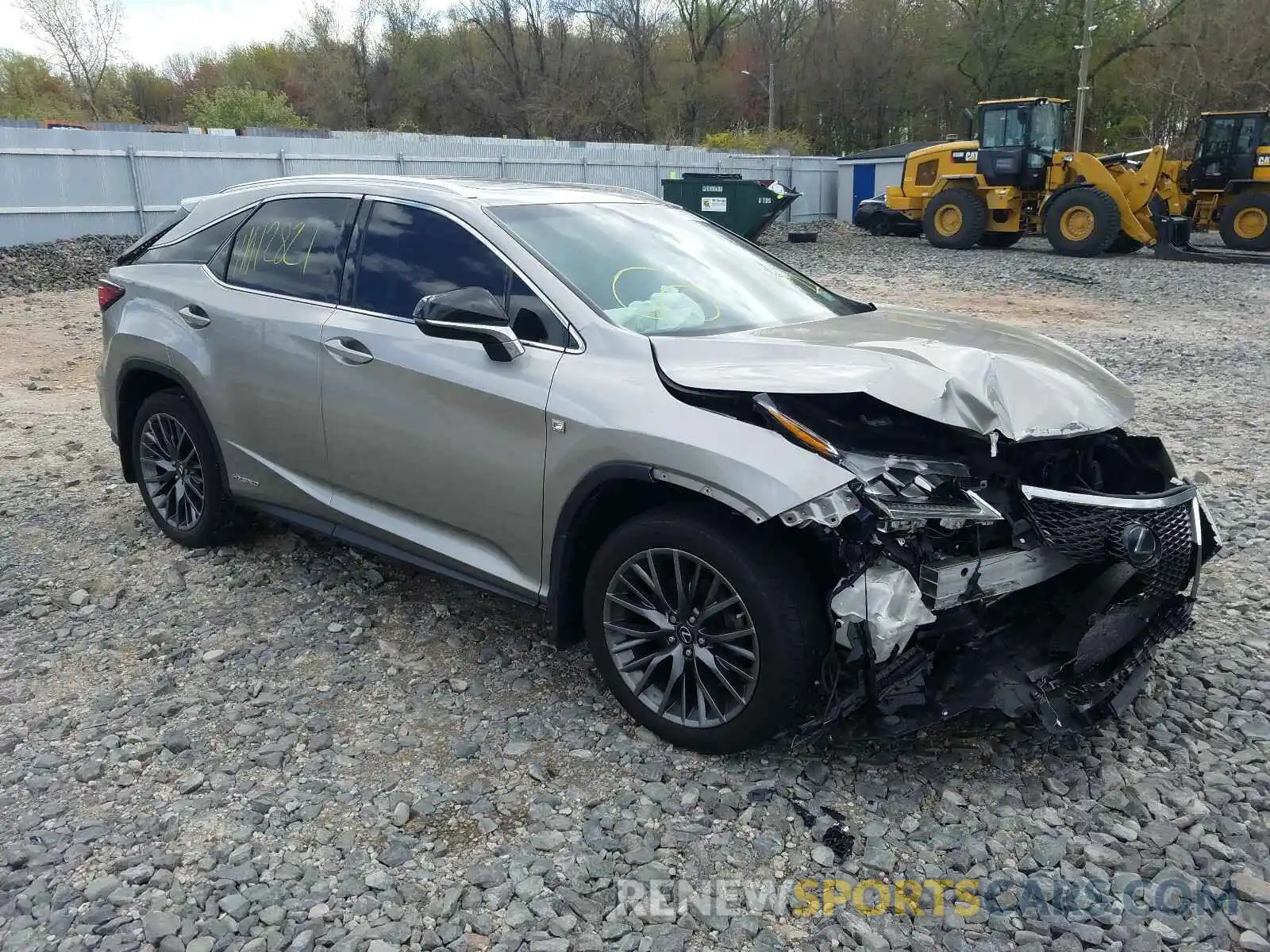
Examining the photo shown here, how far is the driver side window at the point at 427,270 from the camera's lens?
3373 mm

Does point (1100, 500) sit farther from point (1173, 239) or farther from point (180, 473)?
point (1173, 239)

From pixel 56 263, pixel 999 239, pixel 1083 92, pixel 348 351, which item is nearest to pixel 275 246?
pixel 348 351

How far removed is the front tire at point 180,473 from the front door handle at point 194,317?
1.27ft

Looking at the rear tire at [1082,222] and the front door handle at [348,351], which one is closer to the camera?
the front door handle at [348,351]

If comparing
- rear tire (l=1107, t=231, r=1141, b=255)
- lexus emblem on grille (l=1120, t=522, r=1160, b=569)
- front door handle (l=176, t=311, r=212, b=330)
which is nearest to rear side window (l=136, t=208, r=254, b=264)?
front door handle (l=176, t=311, r=212, b=330)

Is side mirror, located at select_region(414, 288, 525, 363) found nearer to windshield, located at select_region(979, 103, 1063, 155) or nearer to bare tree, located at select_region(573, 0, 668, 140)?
windshield, located at select_region(979, 103, 1063, 155)

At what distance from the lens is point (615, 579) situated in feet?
10.3

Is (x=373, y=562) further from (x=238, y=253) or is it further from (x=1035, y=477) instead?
(x=1035, y=477)

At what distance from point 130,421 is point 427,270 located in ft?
7.26

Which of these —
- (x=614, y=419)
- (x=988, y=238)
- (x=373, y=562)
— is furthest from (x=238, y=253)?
(x=988, y=238)

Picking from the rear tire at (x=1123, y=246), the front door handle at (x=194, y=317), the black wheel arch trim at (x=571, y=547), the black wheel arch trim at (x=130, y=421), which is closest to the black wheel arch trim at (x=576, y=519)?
the black wheel arch trim at (x=571, y=547)

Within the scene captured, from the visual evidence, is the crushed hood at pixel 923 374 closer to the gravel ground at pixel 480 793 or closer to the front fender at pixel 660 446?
the front fender at pixel 660 446

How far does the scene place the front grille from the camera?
9.54ft
